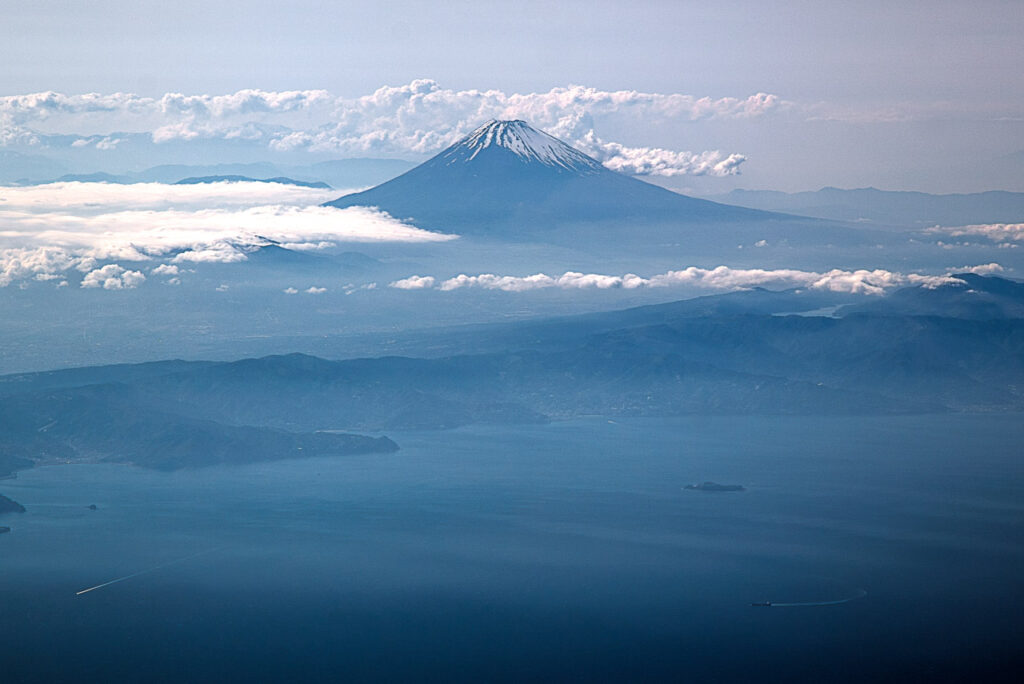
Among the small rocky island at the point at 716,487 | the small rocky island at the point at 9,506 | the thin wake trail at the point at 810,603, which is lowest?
the small rocky island at the point at 716,487

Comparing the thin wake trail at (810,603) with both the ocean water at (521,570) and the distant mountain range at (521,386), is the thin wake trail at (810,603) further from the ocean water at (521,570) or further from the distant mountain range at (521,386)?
the distant mountain range at (521,386)

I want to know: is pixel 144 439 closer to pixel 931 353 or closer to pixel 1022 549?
pixel 1022 549

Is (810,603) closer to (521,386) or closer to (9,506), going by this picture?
(9,506)

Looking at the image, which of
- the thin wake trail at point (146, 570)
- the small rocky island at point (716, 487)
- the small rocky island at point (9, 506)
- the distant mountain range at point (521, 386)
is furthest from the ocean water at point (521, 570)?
the distant mountain range at point (521, 386)

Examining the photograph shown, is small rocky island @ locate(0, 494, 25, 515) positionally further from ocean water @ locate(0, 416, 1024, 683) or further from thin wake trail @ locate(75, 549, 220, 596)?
thin wake trail @ locate(75, 549, 220, 596)

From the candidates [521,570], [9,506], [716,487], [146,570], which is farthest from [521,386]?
[146,570]

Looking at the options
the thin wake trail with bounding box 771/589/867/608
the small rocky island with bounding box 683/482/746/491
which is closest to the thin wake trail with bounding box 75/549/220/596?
the thin wake trail with bounding box 771/589/867/608

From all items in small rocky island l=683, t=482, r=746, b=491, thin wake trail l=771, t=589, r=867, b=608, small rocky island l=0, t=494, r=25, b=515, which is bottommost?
small rocky island l=683, t=482, r=746, b=491

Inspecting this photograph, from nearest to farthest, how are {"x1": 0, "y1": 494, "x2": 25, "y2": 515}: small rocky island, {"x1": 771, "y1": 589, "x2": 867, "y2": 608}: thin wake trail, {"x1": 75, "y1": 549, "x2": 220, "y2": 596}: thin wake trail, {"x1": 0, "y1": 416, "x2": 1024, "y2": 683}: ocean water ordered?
{"x1": 0, "y1": 416, "x2": 1024, "y2": 683}: ocean water
{"x1": 771, "y1": 589, "x2": 867, "y2": 608}: thin wake trail
{"x1": 75, "y1": 549, "x2": 220, "y2": 596}: thin wake trail
{"x1": 0, "y1": 494, "x2": 25, "y2": 515}: small rocky island
